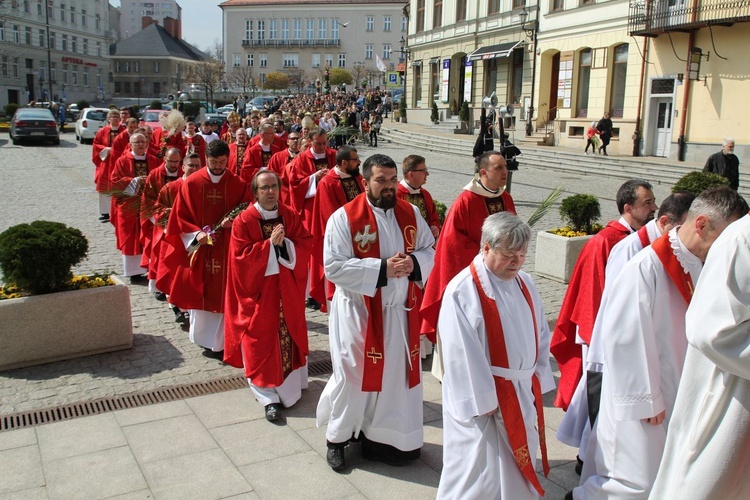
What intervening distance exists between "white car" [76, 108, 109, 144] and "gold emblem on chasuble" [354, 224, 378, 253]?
29.8 metres

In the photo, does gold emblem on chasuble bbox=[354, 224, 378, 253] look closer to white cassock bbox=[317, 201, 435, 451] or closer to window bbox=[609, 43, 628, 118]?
white cassock bbox=[317, 201, 435, 451]

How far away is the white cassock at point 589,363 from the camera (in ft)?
14.0

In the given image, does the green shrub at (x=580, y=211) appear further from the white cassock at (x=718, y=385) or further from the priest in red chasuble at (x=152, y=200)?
the white cassock at (x=718, y=385)

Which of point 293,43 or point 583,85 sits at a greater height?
point 293,43

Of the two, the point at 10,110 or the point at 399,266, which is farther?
the point at 10,110

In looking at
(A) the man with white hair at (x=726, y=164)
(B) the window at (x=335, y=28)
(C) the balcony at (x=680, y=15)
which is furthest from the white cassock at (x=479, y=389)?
(B) the window at (x=335, y=28)

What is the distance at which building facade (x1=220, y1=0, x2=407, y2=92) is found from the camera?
287 ft

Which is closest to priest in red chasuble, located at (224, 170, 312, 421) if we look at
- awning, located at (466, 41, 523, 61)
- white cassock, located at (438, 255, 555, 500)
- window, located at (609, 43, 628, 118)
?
white cassock, located at (438, 255, 555, 500)

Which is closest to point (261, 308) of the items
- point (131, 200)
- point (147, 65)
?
point (131, 200)

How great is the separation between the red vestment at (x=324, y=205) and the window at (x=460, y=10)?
33201 millimetres

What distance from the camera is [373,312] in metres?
4.74

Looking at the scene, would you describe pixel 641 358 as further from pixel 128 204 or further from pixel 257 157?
pixel 257 157

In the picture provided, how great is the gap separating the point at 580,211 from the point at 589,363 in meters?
5.66

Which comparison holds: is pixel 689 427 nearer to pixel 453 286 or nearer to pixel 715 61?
pixel 453 286
